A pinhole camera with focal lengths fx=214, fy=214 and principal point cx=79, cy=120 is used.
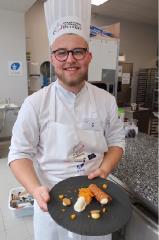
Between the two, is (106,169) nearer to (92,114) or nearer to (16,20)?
(92,114)

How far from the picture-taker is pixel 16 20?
3906 millimetres

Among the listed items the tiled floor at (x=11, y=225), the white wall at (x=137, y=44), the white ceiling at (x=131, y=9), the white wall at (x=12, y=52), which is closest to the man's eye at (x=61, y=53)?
the tiled floor at (x=11, y=225)

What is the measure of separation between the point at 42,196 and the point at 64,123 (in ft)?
1.09

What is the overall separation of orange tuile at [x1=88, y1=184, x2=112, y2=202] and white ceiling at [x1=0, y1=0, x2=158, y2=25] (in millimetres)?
3433

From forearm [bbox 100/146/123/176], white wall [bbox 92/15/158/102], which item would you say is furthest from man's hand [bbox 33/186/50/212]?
white wall [bbox 92/15/158/102]

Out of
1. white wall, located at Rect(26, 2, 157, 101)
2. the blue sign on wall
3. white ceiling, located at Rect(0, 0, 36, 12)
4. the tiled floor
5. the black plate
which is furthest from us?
white wall, located at Rect(26, 2, 157, 101)

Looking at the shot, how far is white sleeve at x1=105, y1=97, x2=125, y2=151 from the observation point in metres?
1.06

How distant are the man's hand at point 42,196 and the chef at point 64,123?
4 centimetres

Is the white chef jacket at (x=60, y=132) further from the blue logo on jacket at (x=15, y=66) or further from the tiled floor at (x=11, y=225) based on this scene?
the blue logo on jacket at (x=15, y=66)

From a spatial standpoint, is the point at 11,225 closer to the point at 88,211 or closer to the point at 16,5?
the point at 88,211

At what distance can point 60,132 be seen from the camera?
949 millimetres

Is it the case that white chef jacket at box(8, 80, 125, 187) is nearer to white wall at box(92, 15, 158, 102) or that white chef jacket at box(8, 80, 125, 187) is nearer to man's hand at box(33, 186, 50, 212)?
man's hand at box(33, 186, 50, 212)

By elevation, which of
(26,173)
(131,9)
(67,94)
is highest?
(131,9)

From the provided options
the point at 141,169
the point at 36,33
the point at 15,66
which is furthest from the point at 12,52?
the point at 141,169
